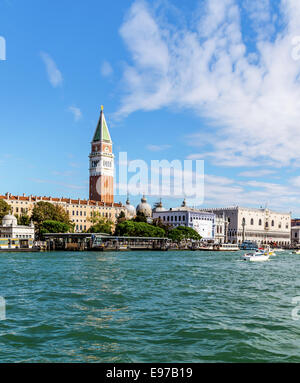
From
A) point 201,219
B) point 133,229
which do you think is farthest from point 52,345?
point 201,219

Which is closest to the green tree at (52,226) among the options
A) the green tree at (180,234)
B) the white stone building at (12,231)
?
the white stone building at (12,231)

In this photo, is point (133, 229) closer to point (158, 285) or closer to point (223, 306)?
point (158, 285)

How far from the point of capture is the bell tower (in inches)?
3526

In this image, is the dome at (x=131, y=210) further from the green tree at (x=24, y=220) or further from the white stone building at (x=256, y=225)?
the green tree at (x=24, y=220)

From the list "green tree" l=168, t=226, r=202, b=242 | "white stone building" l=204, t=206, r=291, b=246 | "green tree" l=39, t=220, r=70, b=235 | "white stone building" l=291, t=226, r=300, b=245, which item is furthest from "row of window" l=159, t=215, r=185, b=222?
"white stone building" l=291, t=226, r=300, b=245

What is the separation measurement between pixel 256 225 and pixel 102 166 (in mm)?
41896

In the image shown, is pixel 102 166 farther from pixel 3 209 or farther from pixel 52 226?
pixel 3 209

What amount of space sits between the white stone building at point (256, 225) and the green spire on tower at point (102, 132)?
3300cm

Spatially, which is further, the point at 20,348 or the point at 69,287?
the point at 69,287

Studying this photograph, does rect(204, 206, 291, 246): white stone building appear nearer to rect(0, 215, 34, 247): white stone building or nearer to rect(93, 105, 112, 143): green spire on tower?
rect(93, 105, 112, 143): green spire on tower

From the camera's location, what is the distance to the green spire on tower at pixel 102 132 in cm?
9425

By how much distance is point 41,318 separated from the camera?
1028cm
